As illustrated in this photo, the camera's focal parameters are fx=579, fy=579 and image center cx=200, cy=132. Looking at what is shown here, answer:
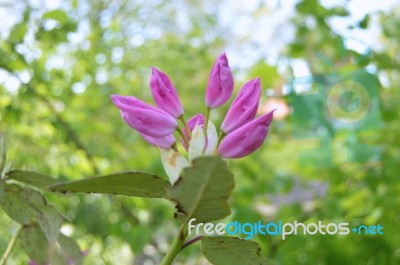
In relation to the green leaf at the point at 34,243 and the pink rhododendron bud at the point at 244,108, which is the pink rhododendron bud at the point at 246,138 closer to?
the pink rhododendron bud at the point at 244,108

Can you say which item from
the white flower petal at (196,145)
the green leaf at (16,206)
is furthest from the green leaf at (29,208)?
the white flower petal at (196,145)

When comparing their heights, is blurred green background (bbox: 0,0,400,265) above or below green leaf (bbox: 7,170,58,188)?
below

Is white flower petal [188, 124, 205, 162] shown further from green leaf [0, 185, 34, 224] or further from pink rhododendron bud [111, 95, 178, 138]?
green leaf [0, 185, 34, 224]

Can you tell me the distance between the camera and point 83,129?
1365 mm

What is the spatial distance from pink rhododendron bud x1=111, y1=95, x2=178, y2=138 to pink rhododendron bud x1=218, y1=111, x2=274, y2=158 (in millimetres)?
36

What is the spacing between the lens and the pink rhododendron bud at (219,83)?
32cm

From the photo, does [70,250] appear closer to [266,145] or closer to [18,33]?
[18,33]

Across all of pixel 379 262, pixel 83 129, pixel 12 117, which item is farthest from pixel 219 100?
pixel 83 129

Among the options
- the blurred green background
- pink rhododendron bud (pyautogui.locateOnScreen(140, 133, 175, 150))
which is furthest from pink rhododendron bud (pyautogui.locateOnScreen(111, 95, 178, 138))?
the blurred green background

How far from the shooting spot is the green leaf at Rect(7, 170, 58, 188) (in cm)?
37

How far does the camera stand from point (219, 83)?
1.07ft

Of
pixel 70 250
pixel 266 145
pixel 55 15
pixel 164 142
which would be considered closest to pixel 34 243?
pixel 70 250

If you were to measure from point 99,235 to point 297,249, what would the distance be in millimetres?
487

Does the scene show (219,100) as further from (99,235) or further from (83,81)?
(83,81)
